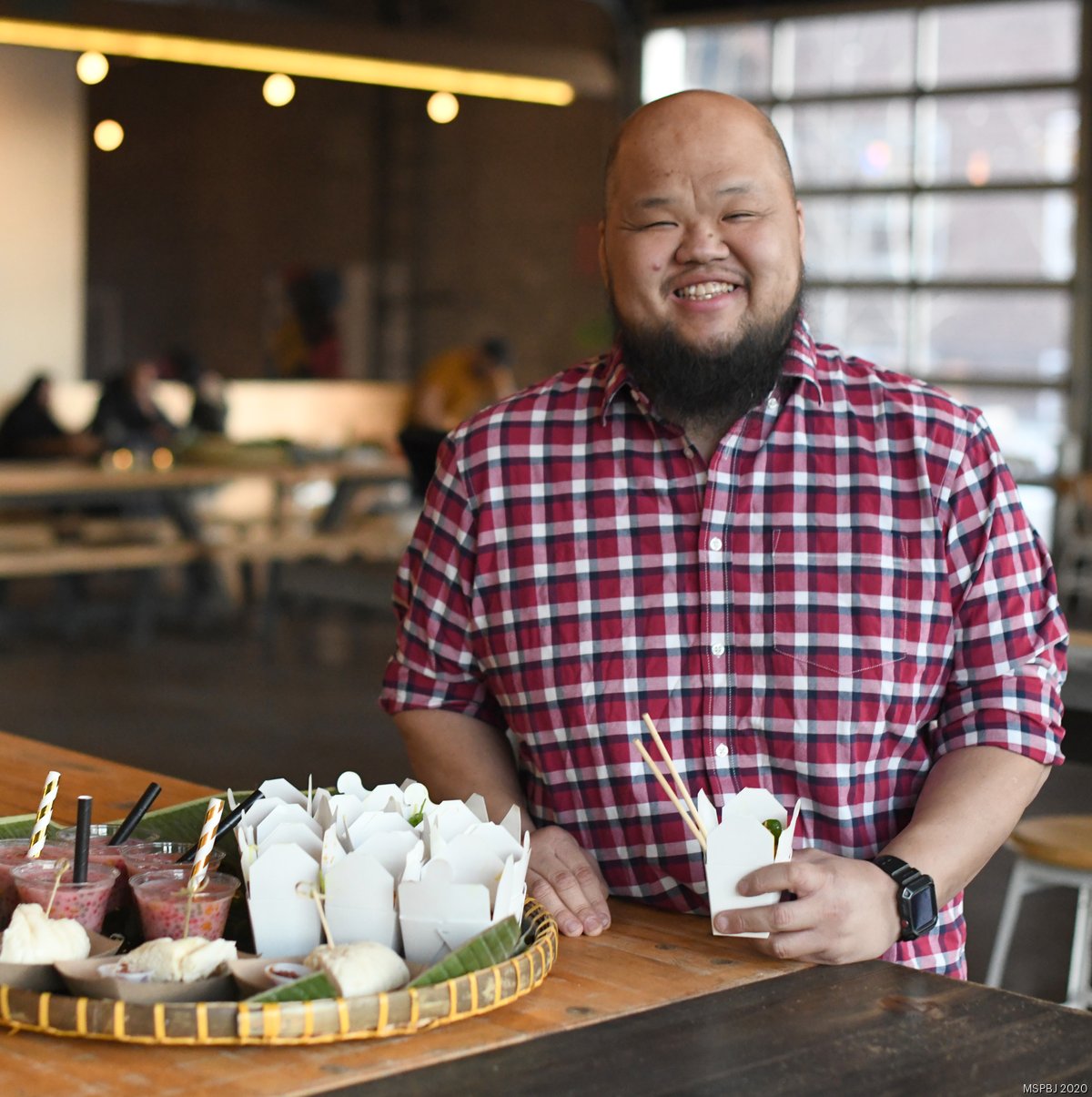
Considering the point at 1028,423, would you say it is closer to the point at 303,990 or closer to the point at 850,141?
the point at 850,141

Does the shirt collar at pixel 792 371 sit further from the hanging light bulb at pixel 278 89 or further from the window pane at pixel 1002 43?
the window pane at pixel 1002 43

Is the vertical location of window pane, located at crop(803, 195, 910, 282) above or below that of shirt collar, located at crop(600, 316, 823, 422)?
above

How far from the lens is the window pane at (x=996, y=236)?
37.4 feet

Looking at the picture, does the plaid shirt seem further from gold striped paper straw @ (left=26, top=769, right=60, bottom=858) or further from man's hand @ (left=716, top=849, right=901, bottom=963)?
gold striped paper straw @ (left=26, top=769, right=60, bottom=858)

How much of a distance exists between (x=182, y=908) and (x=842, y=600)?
0.82 meters

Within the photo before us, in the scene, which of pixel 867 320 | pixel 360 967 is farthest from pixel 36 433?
pixel 360 967

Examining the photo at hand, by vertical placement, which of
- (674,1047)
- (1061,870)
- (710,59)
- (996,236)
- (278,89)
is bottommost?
(1061,870)

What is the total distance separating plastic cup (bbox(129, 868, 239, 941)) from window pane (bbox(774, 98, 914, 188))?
11168 mm

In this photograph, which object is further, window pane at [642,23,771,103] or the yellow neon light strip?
window pane at [642,23,771,103]

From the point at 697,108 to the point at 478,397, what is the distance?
8.79 m

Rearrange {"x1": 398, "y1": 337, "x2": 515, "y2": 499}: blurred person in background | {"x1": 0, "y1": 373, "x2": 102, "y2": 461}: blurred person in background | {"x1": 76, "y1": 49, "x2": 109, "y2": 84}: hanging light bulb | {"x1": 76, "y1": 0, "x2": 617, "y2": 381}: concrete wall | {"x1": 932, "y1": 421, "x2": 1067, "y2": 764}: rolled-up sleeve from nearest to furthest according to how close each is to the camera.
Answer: {"x1": 932, "y1": 421, "x2": 1067, "y2": 764}: rolled-up sleeve, {"x1": 76, "y1": 49, "x2": 109, "y2": 84}: hanging light bulb, {"x1": 0, "y1": 373, "x2": 102, "y2": 461}: blurred person in background, {"x1": 398, "y1": 337, "x2": 515, "y2": 499}: blurred person in background, {"x1": 76, "y1": 0, "x2": 617, "y2": 381}: concrete wall

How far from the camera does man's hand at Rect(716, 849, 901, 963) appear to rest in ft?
4.91

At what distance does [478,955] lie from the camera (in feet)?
4.46

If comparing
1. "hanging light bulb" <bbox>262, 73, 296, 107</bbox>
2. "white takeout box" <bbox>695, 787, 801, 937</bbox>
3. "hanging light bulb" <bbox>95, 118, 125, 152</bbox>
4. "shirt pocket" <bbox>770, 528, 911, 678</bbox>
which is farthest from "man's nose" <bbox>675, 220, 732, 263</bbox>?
"hanging light bulb" <bbox>95, 118, 125, 152</bbox>
